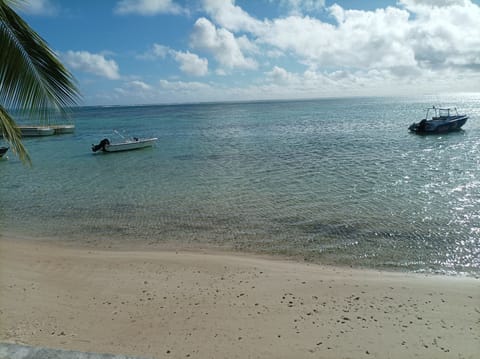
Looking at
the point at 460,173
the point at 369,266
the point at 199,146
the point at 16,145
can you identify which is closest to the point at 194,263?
the point at 369,266

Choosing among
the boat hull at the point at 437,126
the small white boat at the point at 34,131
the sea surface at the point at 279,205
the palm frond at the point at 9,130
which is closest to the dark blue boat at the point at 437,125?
the boat hull at the point at 437,126

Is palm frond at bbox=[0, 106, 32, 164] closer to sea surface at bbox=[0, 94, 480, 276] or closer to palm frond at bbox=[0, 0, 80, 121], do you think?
palm frond at bbox=[0, 0, 80, 121]

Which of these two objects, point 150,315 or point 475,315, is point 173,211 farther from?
point 475,315

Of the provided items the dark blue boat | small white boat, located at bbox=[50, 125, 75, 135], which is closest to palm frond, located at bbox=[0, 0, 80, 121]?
the dark blue boat

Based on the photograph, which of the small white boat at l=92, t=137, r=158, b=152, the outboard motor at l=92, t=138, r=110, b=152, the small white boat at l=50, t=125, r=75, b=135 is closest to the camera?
the outboard motor at l=92, t=138, r=110, b=152

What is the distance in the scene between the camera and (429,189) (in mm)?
14648

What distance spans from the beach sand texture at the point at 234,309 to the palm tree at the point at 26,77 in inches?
131

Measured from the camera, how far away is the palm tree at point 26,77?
3834 mm

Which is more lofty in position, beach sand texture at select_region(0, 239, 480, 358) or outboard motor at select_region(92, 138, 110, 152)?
outboard motor at select_region(92, 138, 110, 152)

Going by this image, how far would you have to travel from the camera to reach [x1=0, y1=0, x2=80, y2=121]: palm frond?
383 centimetres

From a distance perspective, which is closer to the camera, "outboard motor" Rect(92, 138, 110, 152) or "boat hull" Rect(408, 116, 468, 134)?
"outboard motor" Rect(92, 138, 110, 152)

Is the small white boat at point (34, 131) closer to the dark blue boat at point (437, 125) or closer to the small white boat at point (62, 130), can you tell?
the small white boat at point (62, 130)

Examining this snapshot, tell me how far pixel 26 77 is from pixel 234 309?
4.97 metres

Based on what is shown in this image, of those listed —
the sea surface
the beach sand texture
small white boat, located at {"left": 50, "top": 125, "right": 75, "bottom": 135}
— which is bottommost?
the beach sand texture
